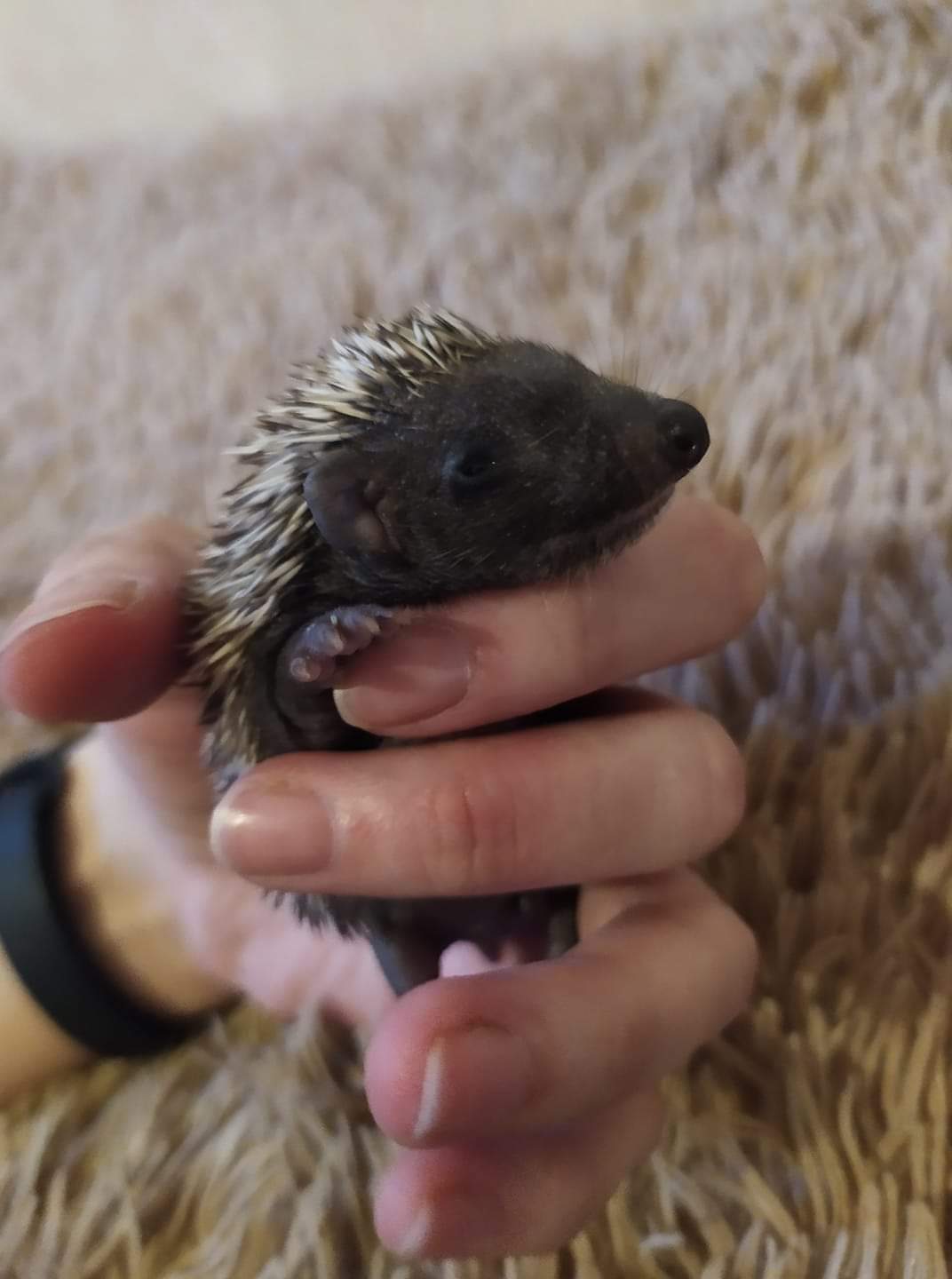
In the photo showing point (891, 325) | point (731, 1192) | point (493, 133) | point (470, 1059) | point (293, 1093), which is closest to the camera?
point (470, 1059)

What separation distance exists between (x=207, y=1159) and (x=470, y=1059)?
31cm

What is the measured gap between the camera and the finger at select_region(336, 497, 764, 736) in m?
0.70

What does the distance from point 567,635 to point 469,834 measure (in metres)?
0.15

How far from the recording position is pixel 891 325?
1.21 metres

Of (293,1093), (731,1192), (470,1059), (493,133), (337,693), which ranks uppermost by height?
(493,133)

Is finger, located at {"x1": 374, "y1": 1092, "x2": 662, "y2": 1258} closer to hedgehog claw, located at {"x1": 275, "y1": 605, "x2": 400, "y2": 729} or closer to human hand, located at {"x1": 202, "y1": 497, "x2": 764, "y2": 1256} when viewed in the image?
human hand, located at {"x1": 202, "y1": 497, "x2": 764, "y2": 1256}

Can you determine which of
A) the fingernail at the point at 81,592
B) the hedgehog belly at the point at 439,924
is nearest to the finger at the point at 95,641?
the fingernail at the point at 81,592

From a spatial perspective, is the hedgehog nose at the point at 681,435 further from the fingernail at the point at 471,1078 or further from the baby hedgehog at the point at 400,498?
the fingernail at the point at 471,1078

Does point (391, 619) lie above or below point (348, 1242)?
above

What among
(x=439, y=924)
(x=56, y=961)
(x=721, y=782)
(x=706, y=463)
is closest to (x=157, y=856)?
(x=56, y=961)

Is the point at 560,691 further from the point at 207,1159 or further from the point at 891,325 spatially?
the point at 891,325

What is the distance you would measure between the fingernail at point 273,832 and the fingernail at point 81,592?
161 millimetres

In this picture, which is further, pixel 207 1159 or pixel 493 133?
pixel 493 133

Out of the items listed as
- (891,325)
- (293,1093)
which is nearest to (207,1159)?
(293,1093)
